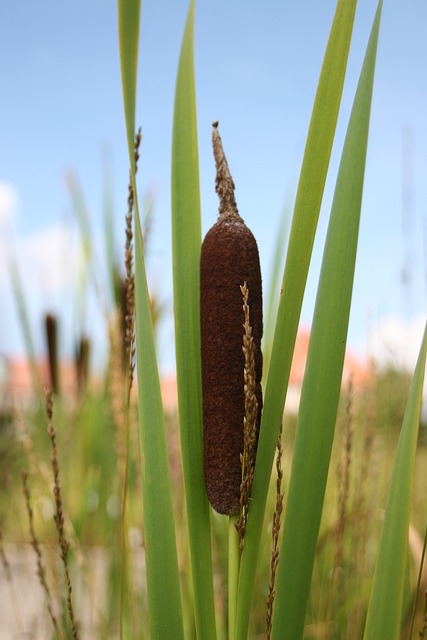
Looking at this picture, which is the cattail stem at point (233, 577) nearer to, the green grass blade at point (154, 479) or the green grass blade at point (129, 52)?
the green grass blade at point (154, 479)

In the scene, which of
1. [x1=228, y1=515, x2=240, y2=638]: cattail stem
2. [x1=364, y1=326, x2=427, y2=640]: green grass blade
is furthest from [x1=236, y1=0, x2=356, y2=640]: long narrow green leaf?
[x1=364, y1=326, x2=427, y2=640]: green grass blade

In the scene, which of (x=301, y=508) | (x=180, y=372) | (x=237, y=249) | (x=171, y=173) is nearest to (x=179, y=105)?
(x=171, y=173)

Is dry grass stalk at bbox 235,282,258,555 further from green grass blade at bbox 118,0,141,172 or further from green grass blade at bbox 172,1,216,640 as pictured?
green grass blade at bbox 118,0,141,172

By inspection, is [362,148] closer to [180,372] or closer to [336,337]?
[336,337]

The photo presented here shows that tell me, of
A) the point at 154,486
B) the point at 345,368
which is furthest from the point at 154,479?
the point at 345,368

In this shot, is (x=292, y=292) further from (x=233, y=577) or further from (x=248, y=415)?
(x=233, y=577)

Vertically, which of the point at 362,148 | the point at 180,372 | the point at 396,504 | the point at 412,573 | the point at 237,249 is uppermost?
the point at 362,148
